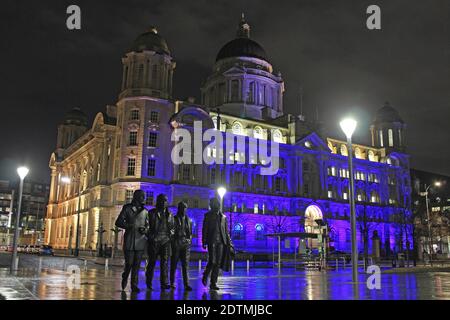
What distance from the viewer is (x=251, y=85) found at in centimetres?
9031

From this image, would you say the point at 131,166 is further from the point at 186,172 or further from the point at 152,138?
the point at 186,172

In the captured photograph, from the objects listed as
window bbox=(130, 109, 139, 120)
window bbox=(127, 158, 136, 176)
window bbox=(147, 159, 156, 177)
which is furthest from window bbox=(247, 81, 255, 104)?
window bbox=(127, 158, 136, 176)

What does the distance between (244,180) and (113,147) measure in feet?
69.6

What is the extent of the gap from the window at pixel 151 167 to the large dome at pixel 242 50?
37.8 m

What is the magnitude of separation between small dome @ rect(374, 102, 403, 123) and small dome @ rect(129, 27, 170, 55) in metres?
53.2

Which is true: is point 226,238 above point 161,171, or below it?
below

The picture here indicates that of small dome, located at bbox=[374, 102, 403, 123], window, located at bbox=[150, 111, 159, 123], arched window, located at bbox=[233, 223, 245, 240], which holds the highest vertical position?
small dome, located at bbox=[374, 102, 403, 123]

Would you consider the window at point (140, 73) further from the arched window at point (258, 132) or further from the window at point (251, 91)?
the window at point (251, 91)

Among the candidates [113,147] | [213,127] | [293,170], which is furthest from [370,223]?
[113,147]

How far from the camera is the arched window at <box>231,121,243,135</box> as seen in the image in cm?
7456

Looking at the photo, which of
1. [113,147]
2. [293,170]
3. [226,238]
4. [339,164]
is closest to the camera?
[226,238]

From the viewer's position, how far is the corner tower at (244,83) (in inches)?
3487
